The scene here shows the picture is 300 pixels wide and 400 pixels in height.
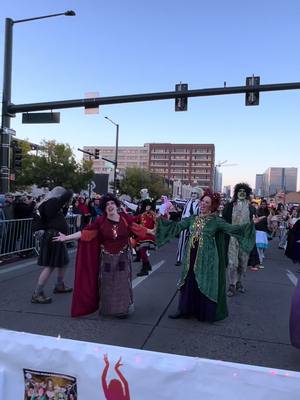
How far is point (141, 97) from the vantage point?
15.0 m

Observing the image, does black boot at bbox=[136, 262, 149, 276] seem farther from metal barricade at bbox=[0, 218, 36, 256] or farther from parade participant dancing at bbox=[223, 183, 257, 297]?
metal barricade at bbox=[0, 218, 36, 256]

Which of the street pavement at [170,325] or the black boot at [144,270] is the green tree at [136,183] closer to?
the black boot at [144,270]

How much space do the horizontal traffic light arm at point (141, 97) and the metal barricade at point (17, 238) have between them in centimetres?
564

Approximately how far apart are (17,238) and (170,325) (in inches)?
259

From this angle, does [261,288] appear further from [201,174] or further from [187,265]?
[201,174]

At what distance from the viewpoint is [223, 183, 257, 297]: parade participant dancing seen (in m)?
7.57

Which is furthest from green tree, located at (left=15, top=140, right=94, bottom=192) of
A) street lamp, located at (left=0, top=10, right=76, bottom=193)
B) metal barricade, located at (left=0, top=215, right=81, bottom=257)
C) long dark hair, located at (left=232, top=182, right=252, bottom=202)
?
long dark hair, located at (left=232, top=182, right=252, bottom=202)

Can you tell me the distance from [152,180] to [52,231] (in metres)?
84.2

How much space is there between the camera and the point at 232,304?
679 centimetres

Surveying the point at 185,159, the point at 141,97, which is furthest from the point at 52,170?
the point at 185,159

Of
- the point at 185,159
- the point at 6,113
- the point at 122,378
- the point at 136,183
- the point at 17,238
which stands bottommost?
the point at 17,238

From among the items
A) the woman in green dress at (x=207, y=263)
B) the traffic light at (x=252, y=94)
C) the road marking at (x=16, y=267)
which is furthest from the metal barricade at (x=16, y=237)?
the traffic light at (x=252, y=94)

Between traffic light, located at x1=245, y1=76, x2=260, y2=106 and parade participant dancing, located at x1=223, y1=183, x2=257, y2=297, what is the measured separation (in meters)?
7.47

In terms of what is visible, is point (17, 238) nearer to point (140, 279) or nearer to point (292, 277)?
point (140, 279)
